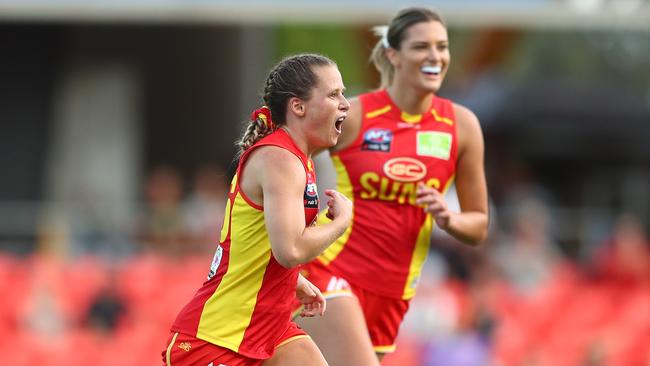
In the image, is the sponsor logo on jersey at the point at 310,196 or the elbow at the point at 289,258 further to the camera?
the sponsor logo on jersey at the point at 310,196

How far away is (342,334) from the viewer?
6.10 metres

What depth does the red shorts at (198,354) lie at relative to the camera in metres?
5.21

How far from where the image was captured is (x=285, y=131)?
17.3 feet

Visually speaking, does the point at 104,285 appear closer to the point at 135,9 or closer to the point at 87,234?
the point at 87,234

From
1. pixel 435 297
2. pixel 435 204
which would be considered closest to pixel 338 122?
pixel 435 204

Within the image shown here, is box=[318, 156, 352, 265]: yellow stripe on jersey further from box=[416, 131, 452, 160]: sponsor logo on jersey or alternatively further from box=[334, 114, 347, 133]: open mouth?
box=[334, 114, 347, 133]: open mouth

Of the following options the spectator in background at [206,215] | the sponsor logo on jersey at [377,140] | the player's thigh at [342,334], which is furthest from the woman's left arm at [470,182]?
the spectator in background at [206,215]

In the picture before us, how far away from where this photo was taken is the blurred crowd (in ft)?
35.1

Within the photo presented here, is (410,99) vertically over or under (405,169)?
over

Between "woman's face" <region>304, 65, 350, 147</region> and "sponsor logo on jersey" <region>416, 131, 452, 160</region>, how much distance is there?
1186 millimetres

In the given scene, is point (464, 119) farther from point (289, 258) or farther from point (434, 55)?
point (289, 258)

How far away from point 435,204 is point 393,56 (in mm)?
862

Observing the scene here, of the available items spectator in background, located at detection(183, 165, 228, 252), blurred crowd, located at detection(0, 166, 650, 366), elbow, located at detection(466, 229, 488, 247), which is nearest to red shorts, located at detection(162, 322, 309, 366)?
elbow, located at detection(466, 229, 488, 247)

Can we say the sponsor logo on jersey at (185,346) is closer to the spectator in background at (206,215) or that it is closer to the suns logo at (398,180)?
the suns logo at (398,180)
